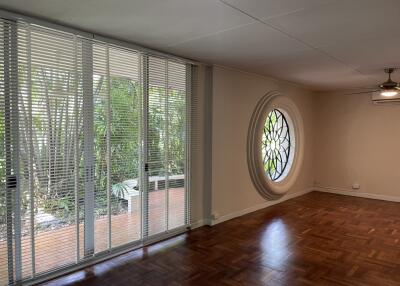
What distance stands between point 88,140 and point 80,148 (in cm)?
11

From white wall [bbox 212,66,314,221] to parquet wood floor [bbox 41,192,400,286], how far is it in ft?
1.07

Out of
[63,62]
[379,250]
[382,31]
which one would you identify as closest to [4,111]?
[63,62]

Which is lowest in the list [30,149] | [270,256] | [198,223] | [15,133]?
[270,256]

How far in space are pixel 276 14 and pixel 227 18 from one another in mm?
379

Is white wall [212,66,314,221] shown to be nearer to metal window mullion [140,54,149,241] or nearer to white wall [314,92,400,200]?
metal window mullion [140,54,149,241]

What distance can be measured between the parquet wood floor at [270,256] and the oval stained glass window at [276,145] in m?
1.24

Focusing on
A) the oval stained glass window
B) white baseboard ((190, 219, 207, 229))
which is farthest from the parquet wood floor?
the oval stained glass window

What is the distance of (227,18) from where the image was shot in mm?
2406

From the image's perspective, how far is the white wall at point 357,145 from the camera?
582 cm

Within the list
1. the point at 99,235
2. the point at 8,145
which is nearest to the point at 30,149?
the point at 8,145

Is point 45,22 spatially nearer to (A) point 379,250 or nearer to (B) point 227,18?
(B) point 227,18

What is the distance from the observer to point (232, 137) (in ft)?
14.9

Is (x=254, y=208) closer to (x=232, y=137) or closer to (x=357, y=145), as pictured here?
(x=232, y=137)

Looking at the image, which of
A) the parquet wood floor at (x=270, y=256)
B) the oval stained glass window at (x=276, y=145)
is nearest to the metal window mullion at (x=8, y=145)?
the parquet wood floor at (x=270, y=256)
